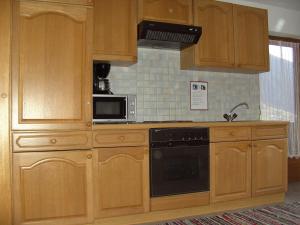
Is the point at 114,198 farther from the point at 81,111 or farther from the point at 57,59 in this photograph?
→ the point at 57,59

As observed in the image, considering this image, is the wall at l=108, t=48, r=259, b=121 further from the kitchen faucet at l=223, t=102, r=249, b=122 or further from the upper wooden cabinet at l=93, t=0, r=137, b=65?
the upper wooden cabinet at l=93, t=0, r=137, b=65

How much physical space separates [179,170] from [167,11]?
1598mm

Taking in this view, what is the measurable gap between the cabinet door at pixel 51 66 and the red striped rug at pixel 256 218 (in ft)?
4.41

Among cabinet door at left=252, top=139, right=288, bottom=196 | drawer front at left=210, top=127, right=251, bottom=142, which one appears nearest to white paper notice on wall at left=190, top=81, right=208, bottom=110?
drawer front at left=210, top=127, right=251, bottom=142

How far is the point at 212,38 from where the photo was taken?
10.3ft

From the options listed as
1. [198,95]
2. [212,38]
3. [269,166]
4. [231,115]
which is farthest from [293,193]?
[212,38]

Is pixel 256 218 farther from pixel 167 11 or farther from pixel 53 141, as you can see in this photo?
pixel 167 11

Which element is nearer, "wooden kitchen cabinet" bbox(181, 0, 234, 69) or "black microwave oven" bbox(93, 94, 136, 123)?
"black microwave oven" bbox(93, 94, 136, 123)

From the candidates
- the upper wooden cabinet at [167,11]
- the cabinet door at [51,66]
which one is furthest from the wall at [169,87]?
the cabinet door at [51,66]

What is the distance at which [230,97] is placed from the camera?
3.64 m

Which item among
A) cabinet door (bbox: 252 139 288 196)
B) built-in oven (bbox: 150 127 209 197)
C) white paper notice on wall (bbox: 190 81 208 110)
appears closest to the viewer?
built-in oven (bbox: 150 127 209 197)

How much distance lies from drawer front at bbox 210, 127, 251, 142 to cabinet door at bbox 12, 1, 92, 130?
1.20 meters

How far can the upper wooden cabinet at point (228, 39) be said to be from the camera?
311 centimetres

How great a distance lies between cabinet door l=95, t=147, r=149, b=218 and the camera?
2.32 metres
